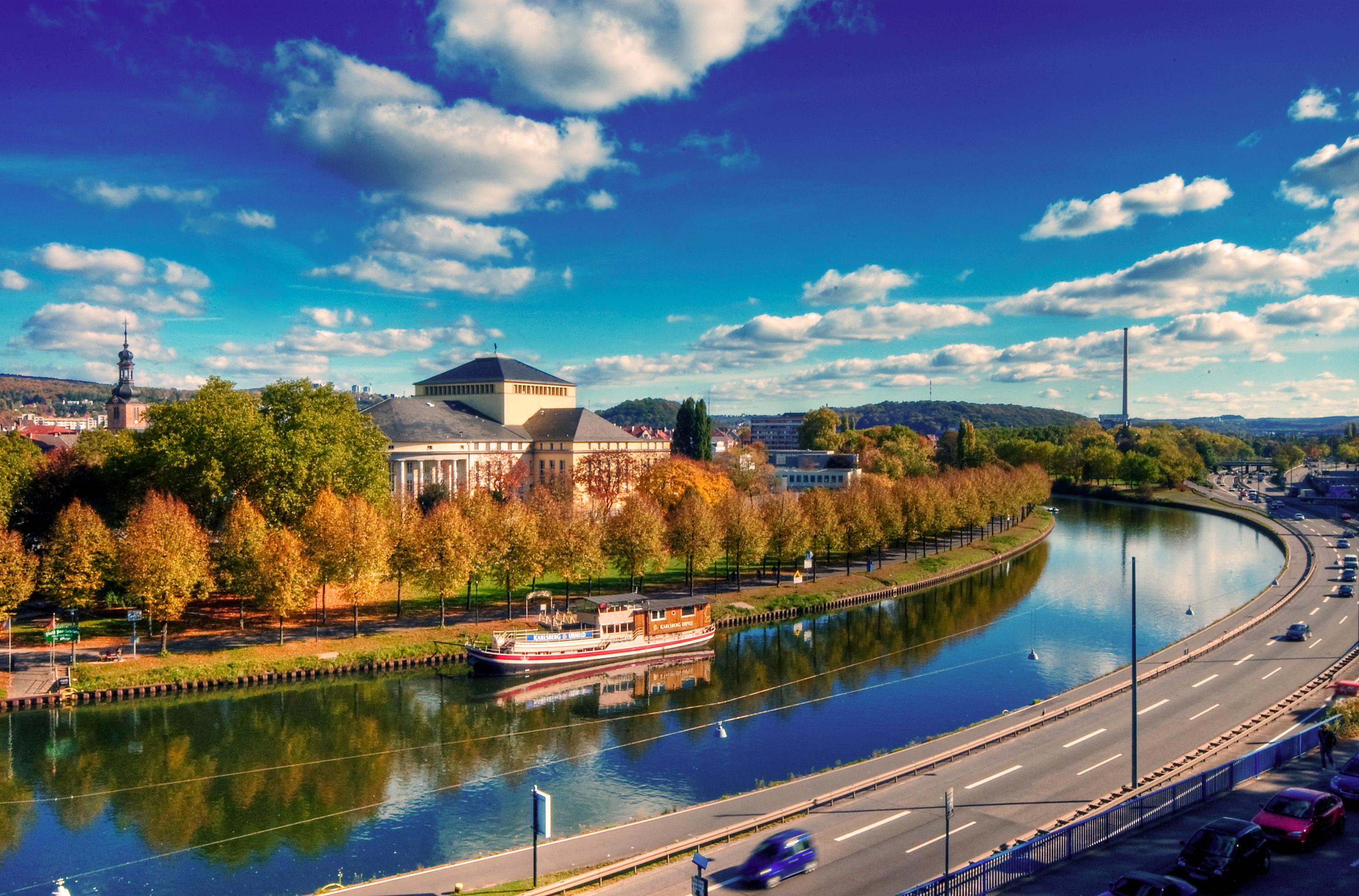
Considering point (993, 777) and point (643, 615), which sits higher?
point (643, 615)

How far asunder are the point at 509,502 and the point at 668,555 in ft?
37.2

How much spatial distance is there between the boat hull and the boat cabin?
571mm

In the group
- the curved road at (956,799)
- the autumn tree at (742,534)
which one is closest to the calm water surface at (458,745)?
the curved road at (956,799)

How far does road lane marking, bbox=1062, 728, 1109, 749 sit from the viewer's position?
2744 cm

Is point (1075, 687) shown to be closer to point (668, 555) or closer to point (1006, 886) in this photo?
point (1006, 886)

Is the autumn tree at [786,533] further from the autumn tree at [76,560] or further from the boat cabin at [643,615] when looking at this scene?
the autumn tree at [76,560]

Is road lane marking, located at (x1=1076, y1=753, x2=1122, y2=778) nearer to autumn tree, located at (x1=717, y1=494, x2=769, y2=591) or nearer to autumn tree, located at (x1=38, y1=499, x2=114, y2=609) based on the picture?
autumn tree, located at (x1=717, y1=494, x2=769, y2=591)

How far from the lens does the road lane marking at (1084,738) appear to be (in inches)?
1080

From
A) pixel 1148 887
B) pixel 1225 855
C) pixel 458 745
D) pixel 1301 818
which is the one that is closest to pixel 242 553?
pixel 458 745

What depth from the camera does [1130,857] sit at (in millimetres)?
17859

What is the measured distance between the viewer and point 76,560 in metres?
40.8

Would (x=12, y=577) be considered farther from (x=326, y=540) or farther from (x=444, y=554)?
(x=444, y=554)

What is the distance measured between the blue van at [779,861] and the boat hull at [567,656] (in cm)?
2513

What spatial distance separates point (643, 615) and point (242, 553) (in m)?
20.3
